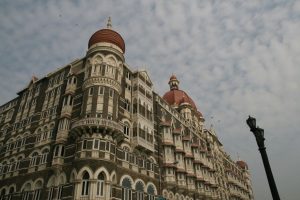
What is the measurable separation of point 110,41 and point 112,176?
19.9 meters

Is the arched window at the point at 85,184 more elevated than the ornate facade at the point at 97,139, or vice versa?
the ornate facade at the point at 97,139

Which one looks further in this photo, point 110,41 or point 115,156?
point 110,41

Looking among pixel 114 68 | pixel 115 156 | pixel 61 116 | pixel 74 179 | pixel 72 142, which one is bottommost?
pixel 74 179

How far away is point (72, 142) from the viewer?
113 feet

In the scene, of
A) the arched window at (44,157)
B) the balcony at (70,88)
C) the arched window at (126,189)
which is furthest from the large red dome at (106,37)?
the arched window at (126,189)

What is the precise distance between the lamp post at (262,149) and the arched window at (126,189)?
24.7 meters

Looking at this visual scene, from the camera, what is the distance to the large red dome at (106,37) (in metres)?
39.8

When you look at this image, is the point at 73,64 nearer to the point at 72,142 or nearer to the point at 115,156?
the point at 72,142

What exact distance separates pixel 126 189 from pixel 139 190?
116 inches

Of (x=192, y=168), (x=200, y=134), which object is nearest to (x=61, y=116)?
(x=192, y=168)

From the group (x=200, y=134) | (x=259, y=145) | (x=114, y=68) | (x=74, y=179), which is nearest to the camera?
(x=259, y=145)

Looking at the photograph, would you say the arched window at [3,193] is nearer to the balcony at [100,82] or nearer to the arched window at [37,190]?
the arched window at [37,190]

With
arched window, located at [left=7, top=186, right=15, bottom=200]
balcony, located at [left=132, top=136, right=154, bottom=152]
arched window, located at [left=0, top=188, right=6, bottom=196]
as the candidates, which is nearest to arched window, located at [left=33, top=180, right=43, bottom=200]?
arched window, located at [left=7, top=186, right=15, bottom=200]

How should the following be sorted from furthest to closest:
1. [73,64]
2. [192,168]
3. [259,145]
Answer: [192,168], [73,64], [259,145]
